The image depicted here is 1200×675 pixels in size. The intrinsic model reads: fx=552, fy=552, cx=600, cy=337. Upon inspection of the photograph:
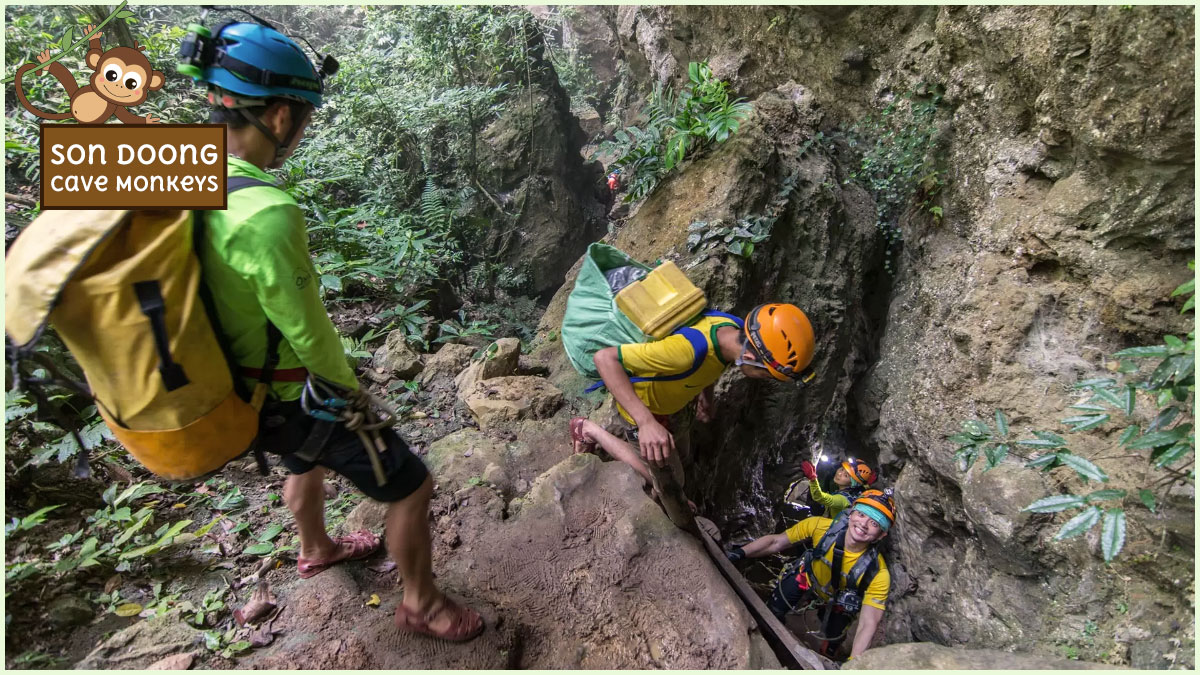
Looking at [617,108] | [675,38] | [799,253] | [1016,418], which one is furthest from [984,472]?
[617,108]

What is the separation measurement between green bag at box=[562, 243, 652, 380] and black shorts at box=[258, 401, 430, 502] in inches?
68.9

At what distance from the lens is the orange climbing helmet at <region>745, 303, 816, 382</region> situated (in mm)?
3215

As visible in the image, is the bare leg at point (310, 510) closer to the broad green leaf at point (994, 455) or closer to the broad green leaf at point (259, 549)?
the broad green leaf at point (259, 549)

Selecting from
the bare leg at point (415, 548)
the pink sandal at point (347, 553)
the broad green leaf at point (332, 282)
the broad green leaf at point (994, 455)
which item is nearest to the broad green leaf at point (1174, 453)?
the broad green leaf at point (994, 455)

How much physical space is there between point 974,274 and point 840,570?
2804mm

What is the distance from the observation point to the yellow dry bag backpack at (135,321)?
1.64 metres

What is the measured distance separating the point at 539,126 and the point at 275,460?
8635 millimetres

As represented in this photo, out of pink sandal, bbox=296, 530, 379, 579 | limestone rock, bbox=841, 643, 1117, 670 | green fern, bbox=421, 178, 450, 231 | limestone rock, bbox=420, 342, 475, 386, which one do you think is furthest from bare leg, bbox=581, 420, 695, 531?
green fern, bbox=421, 178, 450, 231

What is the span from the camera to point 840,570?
4.90 meters

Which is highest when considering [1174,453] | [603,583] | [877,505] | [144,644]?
[1174,453]

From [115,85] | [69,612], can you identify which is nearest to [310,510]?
[69,612]

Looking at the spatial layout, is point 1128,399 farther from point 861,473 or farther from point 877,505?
point 861,473

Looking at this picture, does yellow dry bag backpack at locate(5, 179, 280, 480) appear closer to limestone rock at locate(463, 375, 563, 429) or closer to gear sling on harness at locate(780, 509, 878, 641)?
limestone rock at locate(463, 375, 563, 429)

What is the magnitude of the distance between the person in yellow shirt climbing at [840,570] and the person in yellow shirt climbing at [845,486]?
0.61 feet
